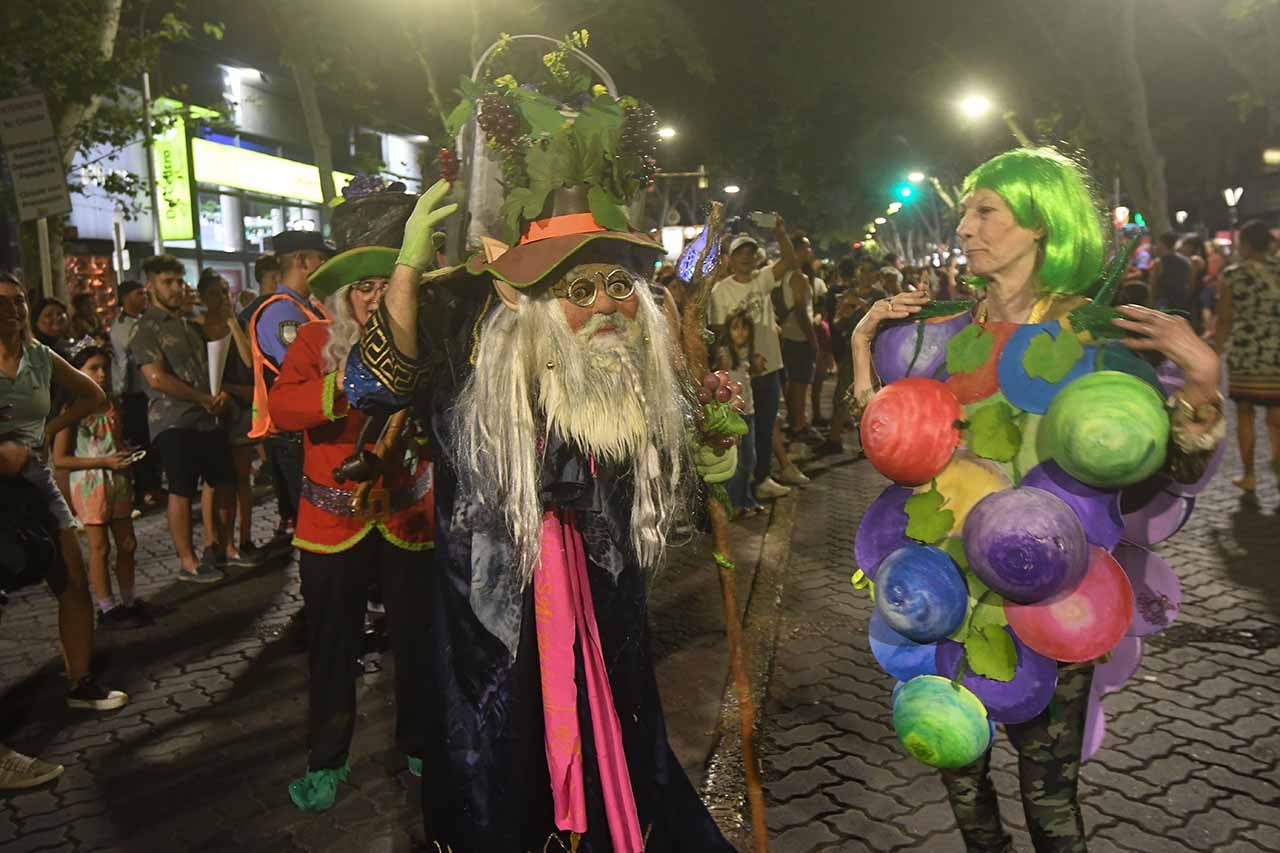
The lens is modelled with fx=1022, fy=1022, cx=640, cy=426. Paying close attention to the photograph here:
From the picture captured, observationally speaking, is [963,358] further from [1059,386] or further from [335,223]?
[335,223]

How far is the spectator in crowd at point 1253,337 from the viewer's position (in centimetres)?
785

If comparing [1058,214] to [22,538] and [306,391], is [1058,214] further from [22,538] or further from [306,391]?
[22,538]

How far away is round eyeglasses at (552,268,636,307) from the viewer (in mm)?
2574

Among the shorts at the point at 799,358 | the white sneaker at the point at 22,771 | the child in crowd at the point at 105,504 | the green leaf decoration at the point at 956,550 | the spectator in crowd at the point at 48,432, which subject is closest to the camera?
the green leaf decoration at the point at 956,550

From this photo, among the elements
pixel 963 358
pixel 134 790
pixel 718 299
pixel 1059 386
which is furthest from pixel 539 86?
pixel 718 299

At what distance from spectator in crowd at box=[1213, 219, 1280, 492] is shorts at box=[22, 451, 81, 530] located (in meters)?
8.08

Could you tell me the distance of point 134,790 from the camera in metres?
3.97

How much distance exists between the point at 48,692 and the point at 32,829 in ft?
4.89

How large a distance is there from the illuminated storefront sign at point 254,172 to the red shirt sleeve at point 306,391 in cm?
1878

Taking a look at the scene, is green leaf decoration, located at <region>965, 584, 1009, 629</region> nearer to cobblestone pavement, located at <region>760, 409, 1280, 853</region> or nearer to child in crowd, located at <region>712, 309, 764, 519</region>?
cobblestone pavement, located at <region>760, 409, 1280, 853</region>

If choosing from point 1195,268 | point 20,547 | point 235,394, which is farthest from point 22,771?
point 1195,268

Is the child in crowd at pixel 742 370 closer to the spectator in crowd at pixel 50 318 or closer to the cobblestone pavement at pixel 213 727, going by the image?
the cobblestone pavement at pixel 213 727

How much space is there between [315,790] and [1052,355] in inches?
115

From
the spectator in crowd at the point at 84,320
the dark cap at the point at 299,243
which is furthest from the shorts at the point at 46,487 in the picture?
the spectator in crowd at the point at 84,320
